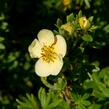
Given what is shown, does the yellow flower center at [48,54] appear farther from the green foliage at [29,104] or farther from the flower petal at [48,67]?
the green foliage at [29,104]

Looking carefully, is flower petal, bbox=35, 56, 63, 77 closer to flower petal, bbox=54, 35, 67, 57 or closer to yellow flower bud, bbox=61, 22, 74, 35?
flower petal, bbox=54, 35, 67, 57

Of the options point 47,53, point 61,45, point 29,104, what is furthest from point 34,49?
point 29,104

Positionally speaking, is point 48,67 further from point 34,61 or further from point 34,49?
point 34,61

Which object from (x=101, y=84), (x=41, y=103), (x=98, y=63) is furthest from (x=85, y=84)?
(x=98, y=63)

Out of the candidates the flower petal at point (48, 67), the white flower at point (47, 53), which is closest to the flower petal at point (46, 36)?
the white flower at point (47, 53)

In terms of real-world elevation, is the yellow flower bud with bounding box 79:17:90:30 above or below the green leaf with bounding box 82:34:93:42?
above

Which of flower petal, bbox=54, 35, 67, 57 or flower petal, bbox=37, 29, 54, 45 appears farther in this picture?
flower petal, bbox=37, 29, 54, 45

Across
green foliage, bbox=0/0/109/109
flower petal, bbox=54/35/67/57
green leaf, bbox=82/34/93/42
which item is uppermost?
flower petal, bbox=54/35/67/57

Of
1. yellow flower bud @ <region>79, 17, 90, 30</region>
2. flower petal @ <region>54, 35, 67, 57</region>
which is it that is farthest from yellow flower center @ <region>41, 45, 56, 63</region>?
yellow flower bud @ <region>79, 17, 90, 30</region>
